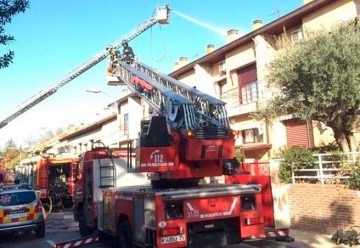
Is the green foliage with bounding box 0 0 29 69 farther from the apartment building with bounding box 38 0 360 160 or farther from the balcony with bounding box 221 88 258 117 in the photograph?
the balcony with bounding box 221 88 258 117

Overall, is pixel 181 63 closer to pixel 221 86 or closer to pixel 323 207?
pixel 221 86

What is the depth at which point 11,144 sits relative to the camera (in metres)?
112

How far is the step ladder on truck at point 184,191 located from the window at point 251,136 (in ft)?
38.6

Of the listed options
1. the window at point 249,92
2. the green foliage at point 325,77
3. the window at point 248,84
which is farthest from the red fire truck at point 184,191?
the window at point 248,84

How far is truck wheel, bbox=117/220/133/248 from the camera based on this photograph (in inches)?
404

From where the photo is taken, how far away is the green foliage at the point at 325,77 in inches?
506

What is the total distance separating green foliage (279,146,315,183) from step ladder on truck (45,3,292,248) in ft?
12.5

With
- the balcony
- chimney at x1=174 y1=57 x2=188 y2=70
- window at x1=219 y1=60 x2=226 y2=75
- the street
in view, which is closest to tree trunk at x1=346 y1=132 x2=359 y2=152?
the street

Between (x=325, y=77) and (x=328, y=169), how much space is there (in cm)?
265

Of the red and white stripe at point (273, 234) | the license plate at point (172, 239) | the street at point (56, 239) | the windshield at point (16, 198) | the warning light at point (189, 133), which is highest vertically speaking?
the warning light at point (189, 133)

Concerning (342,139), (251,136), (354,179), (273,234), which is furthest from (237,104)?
(273,234)

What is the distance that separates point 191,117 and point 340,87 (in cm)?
504

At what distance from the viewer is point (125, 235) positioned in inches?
417

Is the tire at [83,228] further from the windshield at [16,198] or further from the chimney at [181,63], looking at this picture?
the chimney at [181,63]
